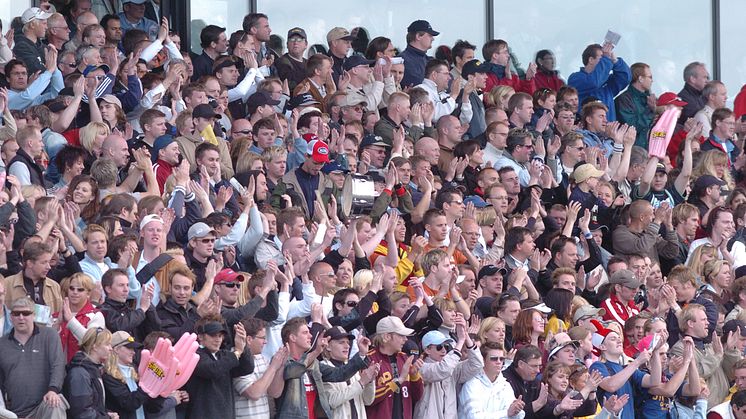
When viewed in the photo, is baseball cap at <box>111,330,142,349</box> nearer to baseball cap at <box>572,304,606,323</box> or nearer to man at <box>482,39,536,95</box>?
baseball cap at <box>572,304,606,323</box>

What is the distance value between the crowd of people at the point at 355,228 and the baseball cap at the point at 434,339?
0.07ft

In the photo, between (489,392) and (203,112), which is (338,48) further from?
(489,392)

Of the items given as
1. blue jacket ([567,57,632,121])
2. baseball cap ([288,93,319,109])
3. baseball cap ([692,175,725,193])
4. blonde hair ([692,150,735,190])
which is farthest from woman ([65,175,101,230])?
blue jacket ([567,57,632,121])

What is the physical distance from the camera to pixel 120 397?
11.7 metres

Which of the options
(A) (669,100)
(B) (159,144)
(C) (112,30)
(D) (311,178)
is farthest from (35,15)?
(A) (669,100)

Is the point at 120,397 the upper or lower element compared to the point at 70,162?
lower

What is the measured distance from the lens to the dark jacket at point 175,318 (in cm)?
1237

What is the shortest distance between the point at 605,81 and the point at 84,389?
1048 centimetres

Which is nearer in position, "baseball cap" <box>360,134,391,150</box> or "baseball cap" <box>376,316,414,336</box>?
"baseball cap" <box>376,316,414,336</box>

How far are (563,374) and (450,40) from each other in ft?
27.3

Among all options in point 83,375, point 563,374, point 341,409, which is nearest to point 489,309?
point 563,374

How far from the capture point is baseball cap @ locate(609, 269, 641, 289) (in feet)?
51.7

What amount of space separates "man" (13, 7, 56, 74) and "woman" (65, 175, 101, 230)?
304 cm

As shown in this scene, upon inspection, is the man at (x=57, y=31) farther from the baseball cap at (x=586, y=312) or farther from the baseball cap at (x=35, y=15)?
the baseball cap at (x=586, y=312)
